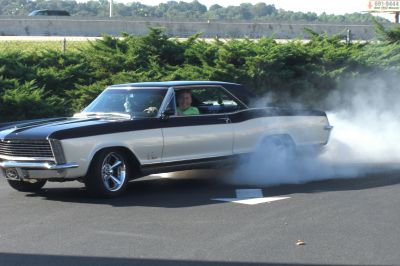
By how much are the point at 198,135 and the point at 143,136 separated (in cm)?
91

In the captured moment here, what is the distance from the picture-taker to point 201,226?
7328 millimetres

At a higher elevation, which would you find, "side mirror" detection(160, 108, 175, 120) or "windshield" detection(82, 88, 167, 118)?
"windshield" detection(82, 88, 167, 118)

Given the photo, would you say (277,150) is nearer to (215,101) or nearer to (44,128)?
(215,101)

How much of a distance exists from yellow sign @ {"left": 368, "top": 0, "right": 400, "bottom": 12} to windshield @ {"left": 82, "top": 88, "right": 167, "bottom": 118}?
253ft

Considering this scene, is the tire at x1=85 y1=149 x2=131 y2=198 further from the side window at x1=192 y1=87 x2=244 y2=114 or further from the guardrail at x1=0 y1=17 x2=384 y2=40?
the guardrail at x1=0 y1=17 x2=384 y2=40

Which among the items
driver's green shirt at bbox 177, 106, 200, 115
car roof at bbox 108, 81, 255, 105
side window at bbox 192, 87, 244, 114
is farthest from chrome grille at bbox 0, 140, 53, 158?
side window at bbox 192, 87, 244, 114

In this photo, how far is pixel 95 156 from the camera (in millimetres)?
8781

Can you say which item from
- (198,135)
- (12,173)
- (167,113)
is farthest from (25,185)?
(198,135)

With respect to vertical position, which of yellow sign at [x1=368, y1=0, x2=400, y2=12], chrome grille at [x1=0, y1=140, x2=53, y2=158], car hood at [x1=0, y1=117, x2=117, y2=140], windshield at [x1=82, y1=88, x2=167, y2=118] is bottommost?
chrome grille at [x1=0, y1=140, x2=53, y2=158]

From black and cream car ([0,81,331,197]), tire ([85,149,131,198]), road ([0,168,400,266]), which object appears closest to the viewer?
road ([0,168,400,266])

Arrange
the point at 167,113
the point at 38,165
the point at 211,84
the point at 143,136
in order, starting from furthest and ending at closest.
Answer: the point at 211,84, the point at 167,113, the point at 143,136, the point at 38,165

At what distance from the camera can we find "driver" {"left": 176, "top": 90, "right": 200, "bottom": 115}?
9812 mm

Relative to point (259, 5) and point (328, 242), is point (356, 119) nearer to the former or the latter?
→ point (328, 242)

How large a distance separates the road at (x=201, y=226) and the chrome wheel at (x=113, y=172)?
0.82 feet
